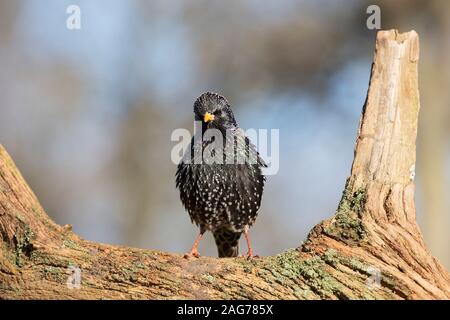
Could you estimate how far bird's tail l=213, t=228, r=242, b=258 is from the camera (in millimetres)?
7902

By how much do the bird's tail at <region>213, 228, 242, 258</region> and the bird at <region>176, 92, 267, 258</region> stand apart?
24 cm

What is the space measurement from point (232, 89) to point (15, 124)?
14.2 ft

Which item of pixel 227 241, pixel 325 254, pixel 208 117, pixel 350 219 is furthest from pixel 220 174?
pixel 325 254

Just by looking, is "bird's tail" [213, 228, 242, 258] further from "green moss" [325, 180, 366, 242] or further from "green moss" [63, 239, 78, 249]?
"green moss" [63, 239, 78, 249]

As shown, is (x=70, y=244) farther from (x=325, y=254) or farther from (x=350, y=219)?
(x=350, y=219)

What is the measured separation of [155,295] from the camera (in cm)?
525

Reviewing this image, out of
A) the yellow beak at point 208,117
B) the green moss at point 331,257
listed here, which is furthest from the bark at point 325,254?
the yellow beak at point 208,117

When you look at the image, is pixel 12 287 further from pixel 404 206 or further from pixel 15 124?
pixel 15 124

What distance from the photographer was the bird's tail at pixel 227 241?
7.90 metres

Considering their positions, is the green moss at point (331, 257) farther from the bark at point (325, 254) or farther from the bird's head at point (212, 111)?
the bird's head at point (212, 111)

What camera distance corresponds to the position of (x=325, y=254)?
17.5ft

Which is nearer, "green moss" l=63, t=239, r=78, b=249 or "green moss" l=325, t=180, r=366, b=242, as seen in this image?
"green moss" l=325, t=180, r=366, b=242

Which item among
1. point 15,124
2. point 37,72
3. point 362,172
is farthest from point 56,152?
point 362,172

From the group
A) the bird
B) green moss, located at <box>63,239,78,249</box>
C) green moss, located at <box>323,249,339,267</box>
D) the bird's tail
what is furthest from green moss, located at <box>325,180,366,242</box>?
the bird's tail
